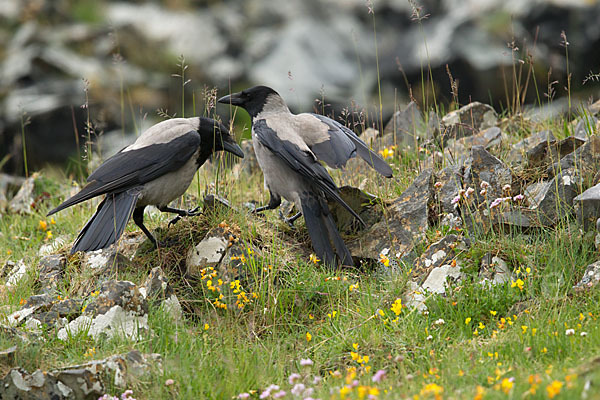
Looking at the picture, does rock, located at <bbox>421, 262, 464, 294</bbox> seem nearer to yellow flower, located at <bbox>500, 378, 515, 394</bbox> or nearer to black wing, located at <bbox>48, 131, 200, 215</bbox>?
yellow flower, located at <bbox>500, 378, 515, 394</bbox>

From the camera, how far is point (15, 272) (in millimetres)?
5469

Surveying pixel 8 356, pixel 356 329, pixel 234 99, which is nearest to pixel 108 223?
pixel 8 356

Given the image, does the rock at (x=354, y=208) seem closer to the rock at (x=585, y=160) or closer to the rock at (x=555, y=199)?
the rock at (x=555, y=199)

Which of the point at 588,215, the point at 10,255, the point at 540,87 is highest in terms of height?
the point at 588,215

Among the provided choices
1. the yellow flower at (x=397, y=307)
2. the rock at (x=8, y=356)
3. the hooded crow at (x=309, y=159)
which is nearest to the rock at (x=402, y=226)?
the hooded crow at (x=309, y=159)

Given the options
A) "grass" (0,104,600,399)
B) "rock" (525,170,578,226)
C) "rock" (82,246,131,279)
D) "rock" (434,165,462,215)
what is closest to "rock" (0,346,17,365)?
"grass" (0,104,600,399)

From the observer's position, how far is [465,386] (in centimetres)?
337

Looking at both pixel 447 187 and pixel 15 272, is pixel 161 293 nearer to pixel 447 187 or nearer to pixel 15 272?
pixel 15 272

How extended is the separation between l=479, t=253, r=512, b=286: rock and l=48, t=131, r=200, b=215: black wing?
7.98 ft

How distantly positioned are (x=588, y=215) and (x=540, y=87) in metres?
7.46

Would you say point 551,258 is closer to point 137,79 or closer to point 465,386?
point 465,386

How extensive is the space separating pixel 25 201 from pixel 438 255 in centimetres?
484

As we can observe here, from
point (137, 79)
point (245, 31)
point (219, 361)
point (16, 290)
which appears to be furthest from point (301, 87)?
point (219, 361)

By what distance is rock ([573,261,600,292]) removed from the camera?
4065 mm
